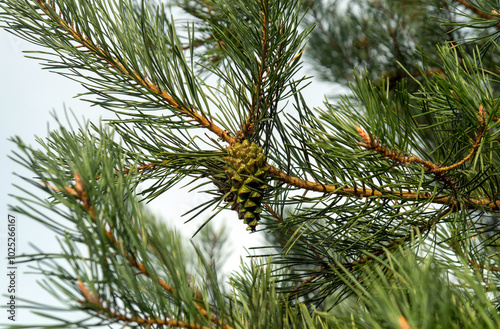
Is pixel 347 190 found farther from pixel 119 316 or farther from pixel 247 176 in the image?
pixel 119 316

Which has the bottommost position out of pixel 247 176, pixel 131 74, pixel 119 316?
pixel 119 316

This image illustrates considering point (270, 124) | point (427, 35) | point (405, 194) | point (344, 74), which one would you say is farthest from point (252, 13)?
point (344, 74)

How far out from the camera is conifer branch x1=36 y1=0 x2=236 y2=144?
0.41 metres

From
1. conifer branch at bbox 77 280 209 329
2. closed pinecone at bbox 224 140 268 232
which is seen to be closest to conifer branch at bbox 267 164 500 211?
closed pinecone at bbox 224 140 268 232

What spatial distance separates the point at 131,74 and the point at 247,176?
145mm

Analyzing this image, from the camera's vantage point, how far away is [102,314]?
0.26 m

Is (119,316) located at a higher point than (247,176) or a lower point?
lower

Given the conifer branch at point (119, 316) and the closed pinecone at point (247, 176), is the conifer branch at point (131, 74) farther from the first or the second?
the conifer branch at point (119, 316)

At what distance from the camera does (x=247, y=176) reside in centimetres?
37

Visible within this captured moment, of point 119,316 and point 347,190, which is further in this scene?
point 347,190

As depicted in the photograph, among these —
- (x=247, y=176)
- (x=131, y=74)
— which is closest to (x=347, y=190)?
(x=247, y=176)

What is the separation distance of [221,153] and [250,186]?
4 cm

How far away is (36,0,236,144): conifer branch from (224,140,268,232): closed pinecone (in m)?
0.03

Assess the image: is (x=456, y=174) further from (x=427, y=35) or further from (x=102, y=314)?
(x=427, y=35)
